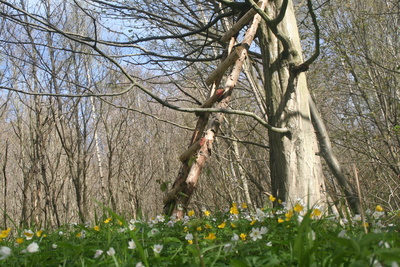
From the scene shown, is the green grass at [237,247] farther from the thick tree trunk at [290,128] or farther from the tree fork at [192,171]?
the thick tree trunk at [290,128]

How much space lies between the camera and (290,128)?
10.2 ft

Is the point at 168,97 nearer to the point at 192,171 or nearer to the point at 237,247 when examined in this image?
the point at 192,171

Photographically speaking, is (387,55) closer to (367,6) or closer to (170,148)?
(367,6)

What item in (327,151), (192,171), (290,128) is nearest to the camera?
A: (192,171)

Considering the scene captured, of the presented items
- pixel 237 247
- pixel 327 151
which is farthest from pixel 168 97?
pixel 237 247

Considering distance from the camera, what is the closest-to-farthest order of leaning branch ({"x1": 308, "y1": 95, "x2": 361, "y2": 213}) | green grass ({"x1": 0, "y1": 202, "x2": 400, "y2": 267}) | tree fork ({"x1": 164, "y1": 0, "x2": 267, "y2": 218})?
green grass ({"x1": 0, "y1": 202, "x2": 400, "y2": 267}), tree fork ({"x1": 164, "y1": 0, "x2": 267, "y2": 218}), leaning branch ({"x1": 308, "y1": 95, "x2": 361, "y2": 213})

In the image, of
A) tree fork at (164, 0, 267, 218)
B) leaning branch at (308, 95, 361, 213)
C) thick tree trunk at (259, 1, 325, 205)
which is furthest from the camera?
leaning branch at (308, 95, 361, 213)

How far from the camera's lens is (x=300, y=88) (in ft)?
10.6

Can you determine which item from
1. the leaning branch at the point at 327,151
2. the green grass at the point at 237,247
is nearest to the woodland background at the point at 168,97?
the leaning branch at the point at 327,151

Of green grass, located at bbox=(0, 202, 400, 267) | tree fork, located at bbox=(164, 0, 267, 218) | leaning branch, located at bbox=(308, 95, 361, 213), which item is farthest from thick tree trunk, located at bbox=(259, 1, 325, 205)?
leaning branch, located at bbox=(308, 95, 361, 213)

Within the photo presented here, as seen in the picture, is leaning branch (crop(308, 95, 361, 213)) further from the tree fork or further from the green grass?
the green grass

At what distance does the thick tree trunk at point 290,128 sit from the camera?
9.97ft

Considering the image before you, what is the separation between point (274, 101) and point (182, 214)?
1337mm

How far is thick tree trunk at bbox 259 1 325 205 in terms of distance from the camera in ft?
9.97
